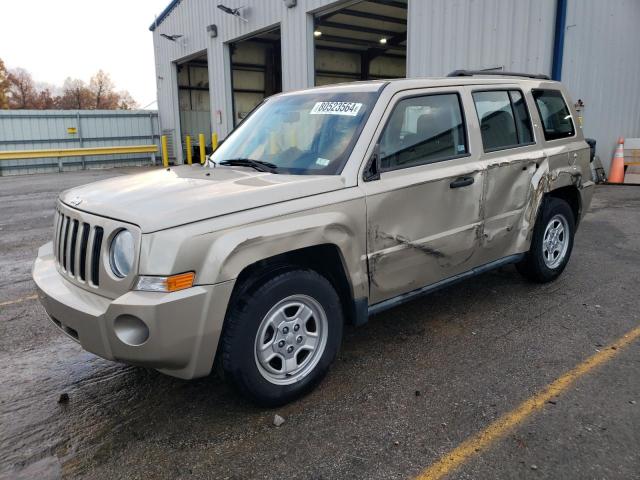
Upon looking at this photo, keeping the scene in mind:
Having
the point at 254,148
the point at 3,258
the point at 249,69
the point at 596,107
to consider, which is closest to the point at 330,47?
the point at 249,69

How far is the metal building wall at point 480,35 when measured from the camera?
31.7 feet

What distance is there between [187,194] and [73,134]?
23.0m

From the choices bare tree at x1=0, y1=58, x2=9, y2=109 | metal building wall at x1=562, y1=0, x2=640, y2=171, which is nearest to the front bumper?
metal building wall at x1=562, y1=0, x2=640, y2=171

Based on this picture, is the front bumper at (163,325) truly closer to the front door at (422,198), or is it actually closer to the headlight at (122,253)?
the headlight at (122,253)

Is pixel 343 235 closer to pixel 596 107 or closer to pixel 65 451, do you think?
pixel 65 451

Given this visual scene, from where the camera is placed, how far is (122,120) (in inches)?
953

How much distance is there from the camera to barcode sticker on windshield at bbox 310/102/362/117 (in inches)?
136

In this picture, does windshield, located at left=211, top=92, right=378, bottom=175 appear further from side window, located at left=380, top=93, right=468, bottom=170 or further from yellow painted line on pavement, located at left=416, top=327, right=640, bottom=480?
yellow painted line on pavement, located at left=416, top=327, right=640, bottom=480

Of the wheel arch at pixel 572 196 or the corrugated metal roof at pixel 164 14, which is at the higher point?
the corrugated metal roof at pixel 164 14

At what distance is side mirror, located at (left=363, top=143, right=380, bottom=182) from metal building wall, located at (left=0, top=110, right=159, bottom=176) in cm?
2209

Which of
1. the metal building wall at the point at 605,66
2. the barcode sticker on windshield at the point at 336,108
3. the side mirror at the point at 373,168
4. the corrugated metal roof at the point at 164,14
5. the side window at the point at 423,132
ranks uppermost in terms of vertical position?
the corrugated metal roof at the point at 164,14

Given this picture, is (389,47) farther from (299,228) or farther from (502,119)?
(299,228)

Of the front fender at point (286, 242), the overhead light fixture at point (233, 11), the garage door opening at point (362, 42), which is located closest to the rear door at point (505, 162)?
the front fender at point (286, 242)

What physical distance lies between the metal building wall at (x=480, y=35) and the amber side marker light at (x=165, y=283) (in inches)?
367
